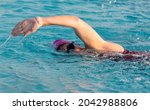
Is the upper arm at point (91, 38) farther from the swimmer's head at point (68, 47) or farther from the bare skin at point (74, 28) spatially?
the swimmer's head at point (68, 47)

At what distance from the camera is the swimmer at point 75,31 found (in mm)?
6613

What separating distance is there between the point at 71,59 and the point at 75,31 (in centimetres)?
74

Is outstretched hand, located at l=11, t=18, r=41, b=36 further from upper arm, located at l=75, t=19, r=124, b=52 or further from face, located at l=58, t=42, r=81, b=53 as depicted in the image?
face, located at l=58, t=42, r=81, b=53

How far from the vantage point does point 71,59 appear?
7.88m

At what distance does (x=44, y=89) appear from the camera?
679 cm

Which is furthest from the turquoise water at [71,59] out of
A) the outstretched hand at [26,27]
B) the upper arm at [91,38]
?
the outstretched hand at [26,27]

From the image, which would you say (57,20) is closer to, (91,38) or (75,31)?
(75,31)

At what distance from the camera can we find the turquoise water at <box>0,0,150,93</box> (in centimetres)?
693

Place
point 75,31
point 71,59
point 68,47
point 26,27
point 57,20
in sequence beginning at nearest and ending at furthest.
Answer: point 26,27, point 57,20, point 75,31, point 68,47, point 71,59

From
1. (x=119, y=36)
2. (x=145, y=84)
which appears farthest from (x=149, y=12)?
(x=145, y=84)

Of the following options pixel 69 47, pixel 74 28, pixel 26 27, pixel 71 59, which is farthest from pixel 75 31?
pixel 26 27

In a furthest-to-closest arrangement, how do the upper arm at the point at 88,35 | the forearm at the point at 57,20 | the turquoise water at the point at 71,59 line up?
the upper arm at the point at 88,35
the turquoise water at the point at 71,59
the forearm at the point at 57,20

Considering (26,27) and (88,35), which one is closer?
(26,27)

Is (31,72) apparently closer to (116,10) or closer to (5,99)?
(5,99)
